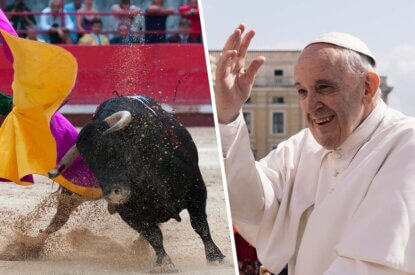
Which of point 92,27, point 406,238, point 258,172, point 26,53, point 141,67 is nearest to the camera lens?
point 406,238

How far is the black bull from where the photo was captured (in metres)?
2.98

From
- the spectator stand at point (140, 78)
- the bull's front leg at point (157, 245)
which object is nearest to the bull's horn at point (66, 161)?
the spectator stand at point (140, 78)

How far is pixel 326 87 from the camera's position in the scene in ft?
6.84

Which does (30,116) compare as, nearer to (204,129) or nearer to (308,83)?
(204,129)

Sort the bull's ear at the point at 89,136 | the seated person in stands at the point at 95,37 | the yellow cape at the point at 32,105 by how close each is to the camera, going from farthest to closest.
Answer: the seated person in stands at the point at 95,37
the bull's ear at the point at 89,136
the yellow cape at the point at 32,105

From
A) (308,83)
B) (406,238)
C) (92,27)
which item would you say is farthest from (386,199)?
(92,27)

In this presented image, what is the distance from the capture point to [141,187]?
306 cm

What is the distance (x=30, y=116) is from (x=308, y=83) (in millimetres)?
1218

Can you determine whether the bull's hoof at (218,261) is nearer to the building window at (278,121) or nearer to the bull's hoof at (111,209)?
the bull's hoof at (111,209)

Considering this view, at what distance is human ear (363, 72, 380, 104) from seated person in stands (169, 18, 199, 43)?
3.91 ft

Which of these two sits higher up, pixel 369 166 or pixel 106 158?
pixel 369 166

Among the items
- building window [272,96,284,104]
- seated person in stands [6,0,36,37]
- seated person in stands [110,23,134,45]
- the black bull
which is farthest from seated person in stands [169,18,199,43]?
building window [272,96,284,104]

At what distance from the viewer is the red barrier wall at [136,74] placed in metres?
3.07

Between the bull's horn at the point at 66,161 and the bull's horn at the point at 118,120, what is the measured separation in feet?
0.56
